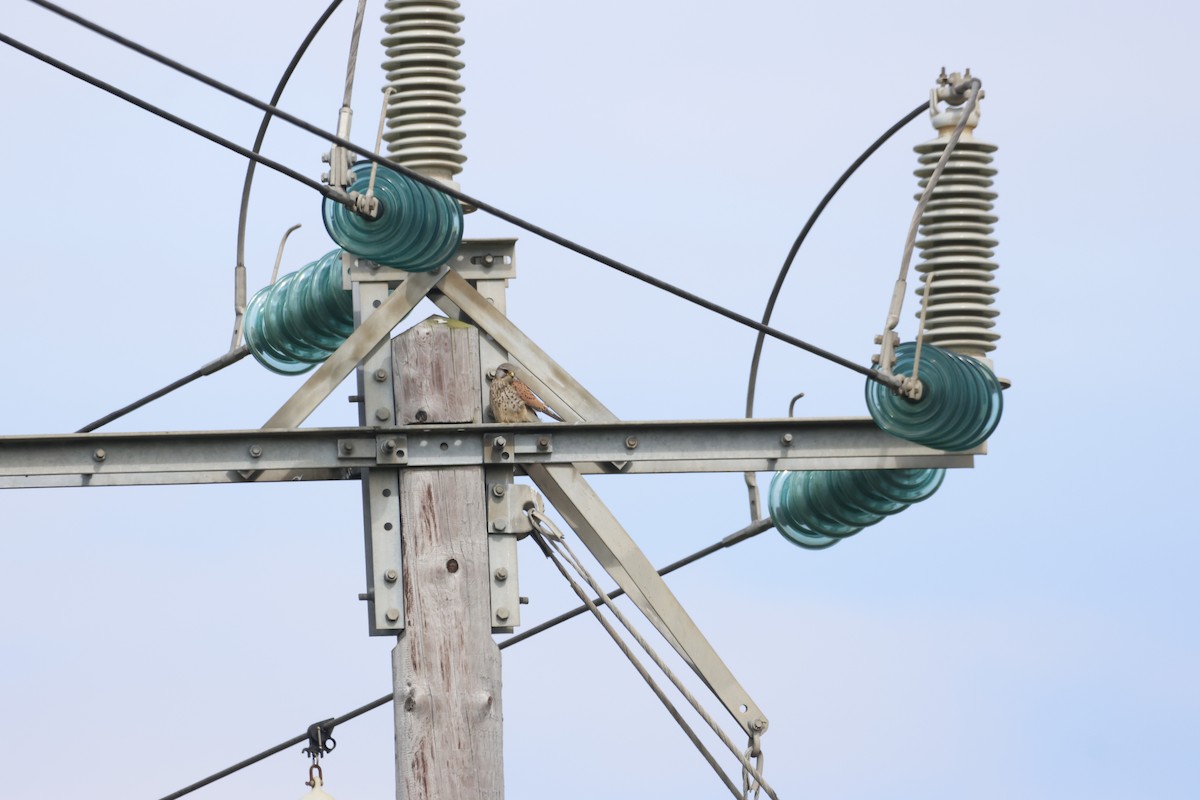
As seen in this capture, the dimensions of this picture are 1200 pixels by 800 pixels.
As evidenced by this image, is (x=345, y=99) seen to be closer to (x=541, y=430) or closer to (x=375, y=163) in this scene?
(x=375, y=163)

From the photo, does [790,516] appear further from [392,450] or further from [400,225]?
[400,225]

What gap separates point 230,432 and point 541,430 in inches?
49.9

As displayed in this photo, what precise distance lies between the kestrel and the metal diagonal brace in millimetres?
334

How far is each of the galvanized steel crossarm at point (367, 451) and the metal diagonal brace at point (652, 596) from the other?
21 centimetres

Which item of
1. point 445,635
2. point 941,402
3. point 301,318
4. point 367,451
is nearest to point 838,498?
point 941,402

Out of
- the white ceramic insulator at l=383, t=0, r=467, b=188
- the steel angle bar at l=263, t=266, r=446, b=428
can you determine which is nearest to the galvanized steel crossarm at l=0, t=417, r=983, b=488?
the steel angle bar at l=263, t=266, r=446, b=428

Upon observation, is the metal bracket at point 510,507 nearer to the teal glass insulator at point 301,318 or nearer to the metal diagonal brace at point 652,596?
the metal diagonal brace at point 652,596

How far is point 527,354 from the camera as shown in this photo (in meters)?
11.9

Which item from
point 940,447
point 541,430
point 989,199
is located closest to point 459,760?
point 541,430

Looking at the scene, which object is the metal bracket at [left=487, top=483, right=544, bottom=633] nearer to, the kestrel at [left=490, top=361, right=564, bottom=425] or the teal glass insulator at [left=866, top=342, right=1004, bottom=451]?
the kestrel at [left=490, top=361, right=564, bottom=425]

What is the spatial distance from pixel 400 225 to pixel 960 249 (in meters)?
2.41

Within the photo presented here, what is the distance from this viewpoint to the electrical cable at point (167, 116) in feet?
36.7

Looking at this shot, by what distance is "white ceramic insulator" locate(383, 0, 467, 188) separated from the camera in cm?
1187

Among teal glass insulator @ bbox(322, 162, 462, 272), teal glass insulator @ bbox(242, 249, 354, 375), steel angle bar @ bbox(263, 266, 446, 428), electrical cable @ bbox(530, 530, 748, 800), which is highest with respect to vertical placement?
teal glass insulator @ bbox(242, 249, 354, 375)
